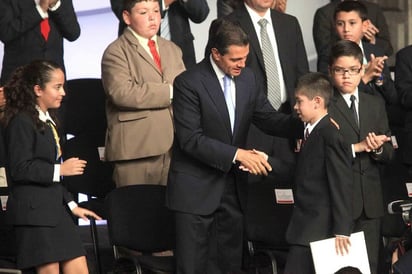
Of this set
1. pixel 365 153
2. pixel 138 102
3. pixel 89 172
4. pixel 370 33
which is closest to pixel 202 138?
pixel 138 102

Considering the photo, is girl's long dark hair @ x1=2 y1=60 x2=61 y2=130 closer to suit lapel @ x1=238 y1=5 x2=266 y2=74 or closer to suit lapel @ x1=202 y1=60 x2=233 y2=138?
suit lapel @ x1=202 y1=60 x2=233 y2=138

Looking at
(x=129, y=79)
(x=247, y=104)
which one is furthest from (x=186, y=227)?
(x=129, y=79)

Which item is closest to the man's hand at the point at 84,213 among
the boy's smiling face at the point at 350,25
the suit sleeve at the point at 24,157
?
the suit sleeve at the point at 24,157

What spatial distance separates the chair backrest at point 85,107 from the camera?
817 centimetres

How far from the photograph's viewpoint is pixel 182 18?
811 centimetres

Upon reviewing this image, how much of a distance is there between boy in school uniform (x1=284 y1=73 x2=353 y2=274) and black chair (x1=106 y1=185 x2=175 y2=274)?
0.80 meters

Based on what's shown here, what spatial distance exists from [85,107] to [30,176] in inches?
77.5

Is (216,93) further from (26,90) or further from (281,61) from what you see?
(281,61)

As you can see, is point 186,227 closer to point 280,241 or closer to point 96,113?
point 280,241

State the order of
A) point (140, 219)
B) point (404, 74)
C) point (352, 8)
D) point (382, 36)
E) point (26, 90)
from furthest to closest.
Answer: point (382, 36), point (404, 74), point (352, 8), point (140, 219), point (26, 90)

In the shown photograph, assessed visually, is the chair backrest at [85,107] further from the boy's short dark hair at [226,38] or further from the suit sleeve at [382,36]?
the suit sleeve at [382,36]

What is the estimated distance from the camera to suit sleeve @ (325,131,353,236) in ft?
20.4

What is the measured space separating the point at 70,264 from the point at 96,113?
76.3 inches

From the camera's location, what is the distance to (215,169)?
648 cm
